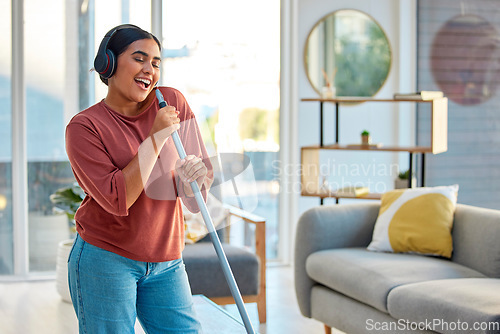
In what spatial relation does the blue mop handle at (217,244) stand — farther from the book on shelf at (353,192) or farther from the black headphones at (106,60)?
the book on shelf at (353,192)

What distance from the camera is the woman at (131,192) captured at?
1.38 metres

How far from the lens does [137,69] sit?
143 cm

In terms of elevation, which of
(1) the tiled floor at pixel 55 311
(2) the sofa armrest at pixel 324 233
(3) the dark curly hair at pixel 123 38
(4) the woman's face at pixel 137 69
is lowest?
(1) the tiled floor at pixel 55 311

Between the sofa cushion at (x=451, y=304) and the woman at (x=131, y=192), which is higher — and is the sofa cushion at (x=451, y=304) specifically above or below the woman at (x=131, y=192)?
below

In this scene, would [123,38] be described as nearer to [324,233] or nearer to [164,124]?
[164,124]

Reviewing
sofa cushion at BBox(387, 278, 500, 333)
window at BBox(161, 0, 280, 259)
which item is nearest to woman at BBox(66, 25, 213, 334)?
sofa cushion at BBox(387, 278, 500, 333)

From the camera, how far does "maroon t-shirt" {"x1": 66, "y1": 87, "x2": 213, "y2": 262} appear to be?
4.55ft

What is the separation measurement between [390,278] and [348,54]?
2655 millimetres

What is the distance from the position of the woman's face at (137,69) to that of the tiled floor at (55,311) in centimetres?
182

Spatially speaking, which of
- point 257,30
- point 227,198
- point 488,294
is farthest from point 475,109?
point 227,198

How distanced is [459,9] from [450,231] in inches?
90.1

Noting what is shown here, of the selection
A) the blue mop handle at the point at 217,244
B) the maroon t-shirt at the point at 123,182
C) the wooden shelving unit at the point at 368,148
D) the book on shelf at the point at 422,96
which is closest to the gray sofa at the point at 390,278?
the wooden shelving unit at the point at 368,148

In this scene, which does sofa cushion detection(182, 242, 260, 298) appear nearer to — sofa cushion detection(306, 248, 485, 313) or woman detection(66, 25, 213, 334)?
sofa cushion detection(306, 248, 485, 313)

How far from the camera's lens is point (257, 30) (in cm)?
502
